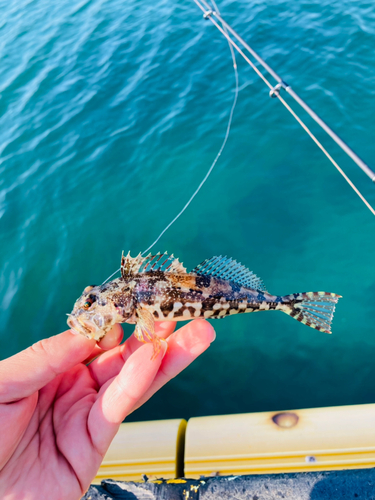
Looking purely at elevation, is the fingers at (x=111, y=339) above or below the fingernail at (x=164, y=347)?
above

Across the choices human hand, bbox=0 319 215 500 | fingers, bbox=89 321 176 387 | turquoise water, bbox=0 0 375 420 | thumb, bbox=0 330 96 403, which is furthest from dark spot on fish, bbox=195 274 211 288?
turquoise water, bbox=0 0 375 420

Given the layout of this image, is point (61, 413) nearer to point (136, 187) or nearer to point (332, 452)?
→ point (332, 452)

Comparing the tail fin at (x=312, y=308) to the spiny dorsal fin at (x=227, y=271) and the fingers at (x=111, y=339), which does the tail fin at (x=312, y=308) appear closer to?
the spiny dorsal fin at (x=227, y=271)

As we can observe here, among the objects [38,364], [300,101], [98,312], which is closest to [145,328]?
[98,312]

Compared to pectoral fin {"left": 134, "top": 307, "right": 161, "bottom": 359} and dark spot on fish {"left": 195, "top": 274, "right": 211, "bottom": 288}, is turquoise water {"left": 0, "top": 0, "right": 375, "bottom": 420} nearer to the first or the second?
dark spot on fish {"left": 195, "top": 274, "right": 211, "bottom": 288}

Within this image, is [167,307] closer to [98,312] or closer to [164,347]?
[164,347]

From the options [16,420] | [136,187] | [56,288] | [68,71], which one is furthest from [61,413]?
[68,71]

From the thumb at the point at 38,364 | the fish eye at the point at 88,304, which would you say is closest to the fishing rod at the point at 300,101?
the fish eye at the point at 88,304

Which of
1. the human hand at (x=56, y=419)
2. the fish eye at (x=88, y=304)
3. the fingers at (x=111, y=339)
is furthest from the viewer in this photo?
the fish eye at (x=88, y=304)
